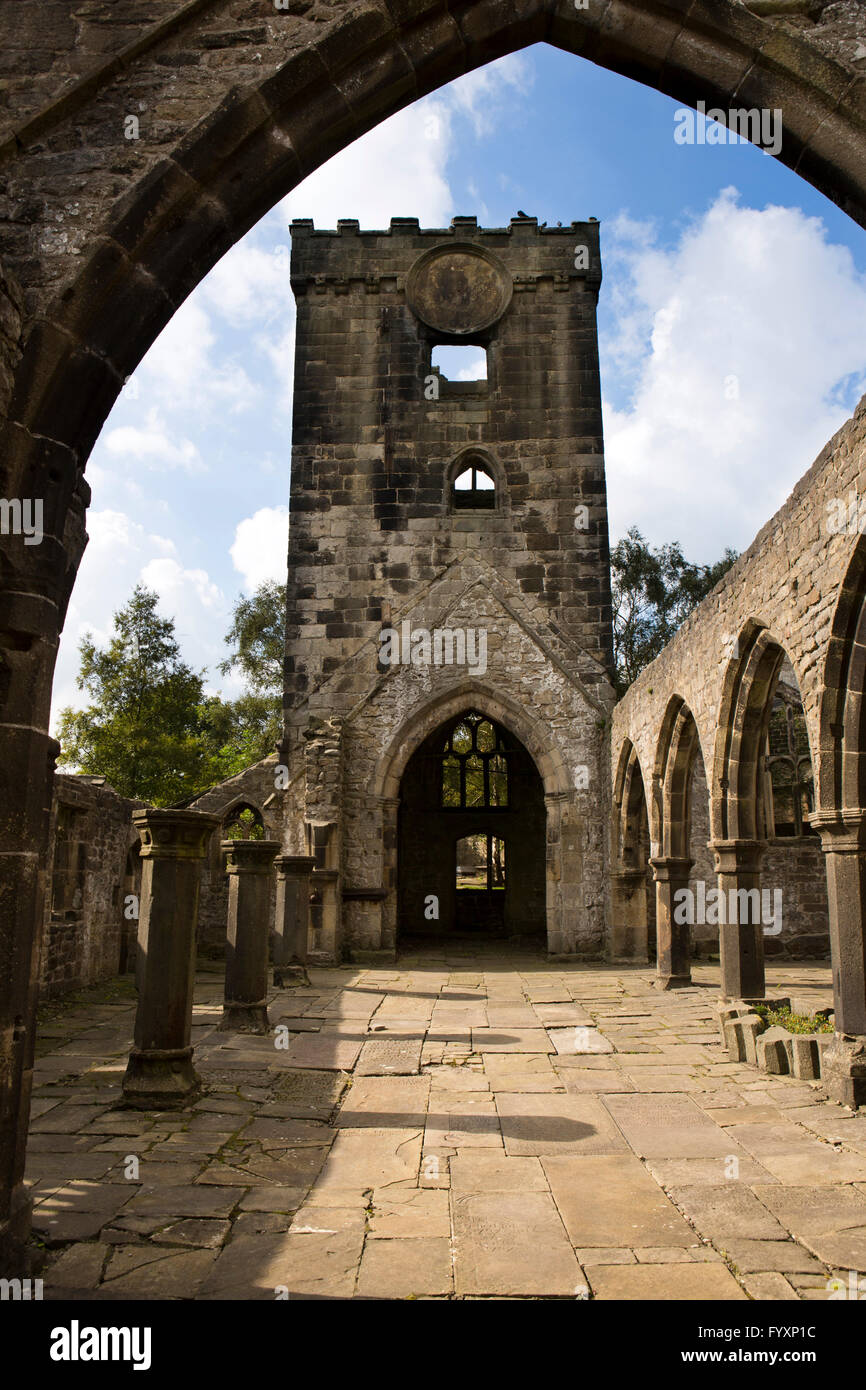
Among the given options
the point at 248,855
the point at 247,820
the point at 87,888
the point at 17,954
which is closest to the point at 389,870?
the point at 247,820

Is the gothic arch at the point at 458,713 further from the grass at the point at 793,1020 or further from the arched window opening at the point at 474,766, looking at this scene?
the grass at the point at 793,1020

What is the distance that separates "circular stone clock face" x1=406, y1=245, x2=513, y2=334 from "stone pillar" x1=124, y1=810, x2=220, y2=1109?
12953 mm

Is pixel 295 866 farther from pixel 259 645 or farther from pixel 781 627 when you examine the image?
pixel 259 645

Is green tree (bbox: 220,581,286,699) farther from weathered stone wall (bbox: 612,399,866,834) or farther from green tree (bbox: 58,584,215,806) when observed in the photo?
weathered stone wall (bbox: 612,399,866,834)

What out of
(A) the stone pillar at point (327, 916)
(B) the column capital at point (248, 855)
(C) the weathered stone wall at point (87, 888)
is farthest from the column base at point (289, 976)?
(B) the column capital at point (248, 855)

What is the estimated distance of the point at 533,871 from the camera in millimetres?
19562

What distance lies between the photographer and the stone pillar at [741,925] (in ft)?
27.5

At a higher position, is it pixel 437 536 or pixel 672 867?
pixel 437 536

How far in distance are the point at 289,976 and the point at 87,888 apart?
8.16 feet

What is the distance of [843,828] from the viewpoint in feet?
20.8

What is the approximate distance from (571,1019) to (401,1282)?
6.02 metres

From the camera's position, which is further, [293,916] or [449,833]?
[449,833]

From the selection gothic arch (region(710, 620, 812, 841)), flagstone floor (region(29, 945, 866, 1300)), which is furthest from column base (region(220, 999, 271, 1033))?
gothic arch (region(710, 620, 812, 841))

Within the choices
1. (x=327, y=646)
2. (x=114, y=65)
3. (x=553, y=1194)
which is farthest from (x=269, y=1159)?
(x=327, y=646)
